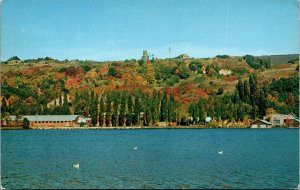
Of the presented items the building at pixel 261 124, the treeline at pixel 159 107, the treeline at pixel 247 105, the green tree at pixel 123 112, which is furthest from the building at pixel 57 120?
the building at pixel 261 124

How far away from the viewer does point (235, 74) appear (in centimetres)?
12481

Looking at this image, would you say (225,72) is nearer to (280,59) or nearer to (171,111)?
(280,59)

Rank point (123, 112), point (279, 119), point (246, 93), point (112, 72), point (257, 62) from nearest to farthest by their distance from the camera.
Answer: point (123, 112), point (279, 119), point (246, 93), point (112, 72), point (257, 62)

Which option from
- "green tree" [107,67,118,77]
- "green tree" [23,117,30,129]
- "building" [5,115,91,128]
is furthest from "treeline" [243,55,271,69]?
"green tree" [23,117,30,129]

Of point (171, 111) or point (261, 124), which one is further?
point (261, 124)

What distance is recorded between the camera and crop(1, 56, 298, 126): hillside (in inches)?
3329

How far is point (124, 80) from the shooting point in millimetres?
118625

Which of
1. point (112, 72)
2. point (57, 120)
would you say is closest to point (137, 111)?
point (57, 120)

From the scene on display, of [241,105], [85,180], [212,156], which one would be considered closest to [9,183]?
[85,180]

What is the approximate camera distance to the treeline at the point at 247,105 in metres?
76.2

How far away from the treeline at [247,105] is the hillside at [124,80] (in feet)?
6.63

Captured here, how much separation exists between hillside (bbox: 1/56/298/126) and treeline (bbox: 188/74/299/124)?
202 cm

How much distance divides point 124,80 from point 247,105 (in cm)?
4643

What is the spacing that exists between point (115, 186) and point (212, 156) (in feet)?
41.1
